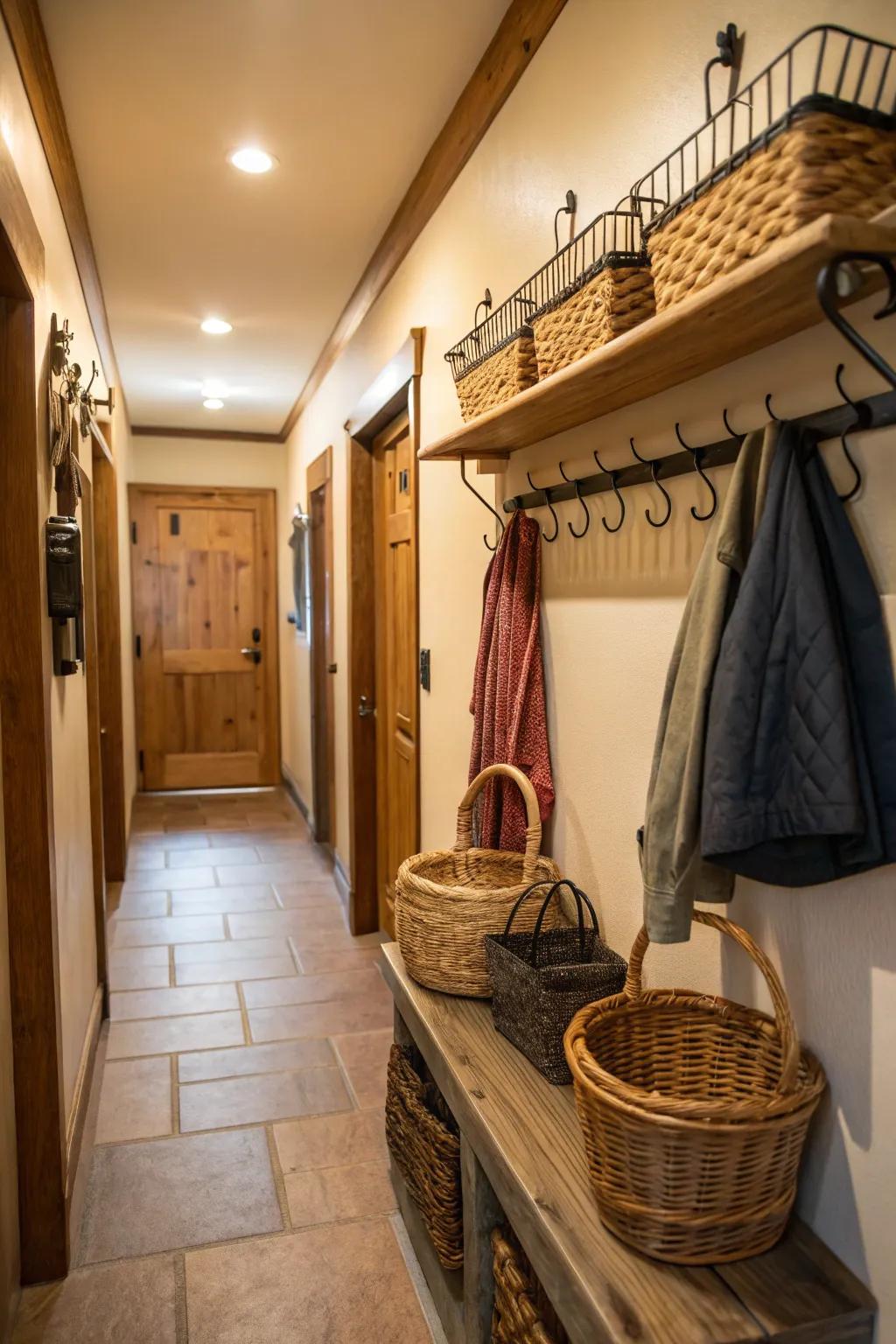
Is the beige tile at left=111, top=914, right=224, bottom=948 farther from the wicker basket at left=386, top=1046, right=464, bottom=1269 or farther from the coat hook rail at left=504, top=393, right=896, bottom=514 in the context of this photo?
the coat hook rail at left=504, top=393, right=896, bottom=514

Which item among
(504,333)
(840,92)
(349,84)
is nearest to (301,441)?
(349,84)

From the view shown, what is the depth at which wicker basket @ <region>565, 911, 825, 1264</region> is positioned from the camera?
1.05m

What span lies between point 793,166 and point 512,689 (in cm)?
122

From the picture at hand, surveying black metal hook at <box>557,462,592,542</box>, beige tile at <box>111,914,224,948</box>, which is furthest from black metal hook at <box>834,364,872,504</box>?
beige tile at <box>111,914,224,948</box>

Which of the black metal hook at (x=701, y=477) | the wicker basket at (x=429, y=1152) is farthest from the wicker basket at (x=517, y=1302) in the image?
the black metal hook at (x=701, y=477)

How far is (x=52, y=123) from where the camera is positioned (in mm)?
2309

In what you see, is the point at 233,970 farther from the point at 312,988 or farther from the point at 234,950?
the point at 312,988

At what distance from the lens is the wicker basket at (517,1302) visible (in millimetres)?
1322

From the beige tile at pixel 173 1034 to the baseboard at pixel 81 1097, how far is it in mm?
76

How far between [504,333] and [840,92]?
40.4 inches

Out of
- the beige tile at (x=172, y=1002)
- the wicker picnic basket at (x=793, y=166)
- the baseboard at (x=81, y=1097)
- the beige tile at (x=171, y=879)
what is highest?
the wicker picnic basket at (x=793, y=166)

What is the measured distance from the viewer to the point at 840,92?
101cm

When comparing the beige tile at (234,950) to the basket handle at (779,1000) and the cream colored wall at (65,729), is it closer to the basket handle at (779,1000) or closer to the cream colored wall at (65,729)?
the cream colored wall at (65,729)

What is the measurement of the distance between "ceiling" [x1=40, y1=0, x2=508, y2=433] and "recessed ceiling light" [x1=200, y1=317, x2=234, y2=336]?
0.06 metres
